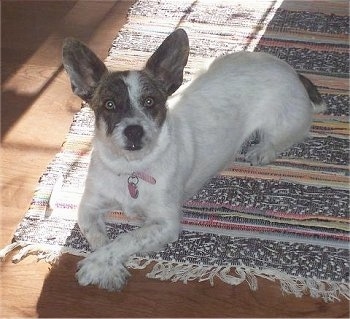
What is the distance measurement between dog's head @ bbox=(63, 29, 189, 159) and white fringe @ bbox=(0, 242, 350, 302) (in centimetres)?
52

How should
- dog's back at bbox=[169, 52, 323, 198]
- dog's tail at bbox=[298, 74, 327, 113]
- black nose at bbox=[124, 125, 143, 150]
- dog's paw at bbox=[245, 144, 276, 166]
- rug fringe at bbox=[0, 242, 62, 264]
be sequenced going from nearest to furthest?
black nose at bbox=[124, 125, 143, 150] < rug fringe at bbox=[0, 242, 62, 264] < dog's back at bbox=[169, 52, 323, 198] < dog's paw at bbox=[245, 144, 276, 166] < dog's tail at bbox=[298, 74, 327, 113]

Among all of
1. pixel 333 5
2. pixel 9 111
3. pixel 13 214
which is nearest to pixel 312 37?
pixel 333 5

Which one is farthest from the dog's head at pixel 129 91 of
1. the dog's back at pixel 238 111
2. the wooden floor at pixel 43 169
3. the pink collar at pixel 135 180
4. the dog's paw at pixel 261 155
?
the dog's paw at pixel 261 155

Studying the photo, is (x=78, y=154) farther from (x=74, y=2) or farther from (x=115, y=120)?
(x=74, y=2)

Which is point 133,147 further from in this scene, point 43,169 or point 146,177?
point 43,169

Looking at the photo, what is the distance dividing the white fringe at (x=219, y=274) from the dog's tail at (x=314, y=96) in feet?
4.33

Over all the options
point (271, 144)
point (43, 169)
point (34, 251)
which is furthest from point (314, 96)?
point (34, 251)

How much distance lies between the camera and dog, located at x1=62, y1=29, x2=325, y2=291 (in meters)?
2.79

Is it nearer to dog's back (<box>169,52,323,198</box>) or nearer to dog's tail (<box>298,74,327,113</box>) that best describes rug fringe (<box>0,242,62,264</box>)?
dog's back (<box>169,52,323,198</box>)

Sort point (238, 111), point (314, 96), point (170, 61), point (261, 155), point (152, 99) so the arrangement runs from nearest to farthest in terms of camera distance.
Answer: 1. point (152, 99)
2. point (170, 61)
3. point (238, 111)
4. point (261, 155)
5. point (314, 96)

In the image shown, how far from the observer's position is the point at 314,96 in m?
3.80

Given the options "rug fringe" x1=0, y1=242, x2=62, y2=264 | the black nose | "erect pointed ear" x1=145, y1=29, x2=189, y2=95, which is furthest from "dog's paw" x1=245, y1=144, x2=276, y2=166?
"rug fringe" x1=0, y1=242, x2=62, y2=264

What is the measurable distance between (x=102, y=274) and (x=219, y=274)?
0.52m

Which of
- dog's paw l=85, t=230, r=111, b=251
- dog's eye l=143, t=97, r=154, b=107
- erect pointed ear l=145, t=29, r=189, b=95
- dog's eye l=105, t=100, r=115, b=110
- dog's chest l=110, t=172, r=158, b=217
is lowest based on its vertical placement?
dog's paw l=85, t=230, r=111, b=251
